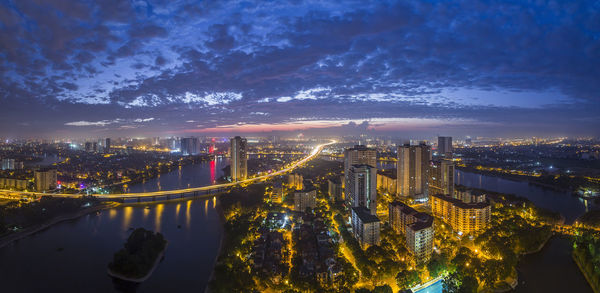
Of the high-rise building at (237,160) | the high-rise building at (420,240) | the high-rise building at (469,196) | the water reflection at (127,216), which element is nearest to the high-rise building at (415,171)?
the high-rise building at (469,196)

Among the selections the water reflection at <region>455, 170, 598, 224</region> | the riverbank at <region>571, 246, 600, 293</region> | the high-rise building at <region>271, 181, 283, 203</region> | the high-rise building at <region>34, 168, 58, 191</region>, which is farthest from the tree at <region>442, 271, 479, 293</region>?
the high-rise building at <region>34, 168, 58, 191</region>

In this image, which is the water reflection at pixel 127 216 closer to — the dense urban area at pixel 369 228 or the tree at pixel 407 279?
the dense urban area at pixel 369 228

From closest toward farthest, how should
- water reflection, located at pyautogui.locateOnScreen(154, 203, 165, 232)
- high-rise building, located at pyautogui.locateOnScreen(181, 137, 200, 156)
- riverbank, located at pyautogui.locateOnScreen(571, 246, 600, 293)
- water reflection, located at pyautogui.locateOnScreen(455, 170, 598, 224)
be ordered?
riverbank, located at pyautogui.locateOnScreen(571, 246, 600, 293) < water reflection, located at pyautogui.locateOnScreen(154, 203, 165, 232) < water reflection, located at pyautogui.locateOnScreen(455, 170, 598, 224) < high-rise building, located at pyautogui.locateOnScreen(181, 137, 200, 156)

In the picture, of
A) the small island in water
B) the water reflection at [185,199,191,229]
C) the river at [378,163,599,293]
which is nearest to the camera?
the river at [378,163,599,293]

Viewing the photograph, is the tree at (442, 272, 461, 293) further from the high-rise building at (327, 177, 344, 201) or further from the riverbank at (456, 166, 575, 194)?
the riverbank at (456, 166, 575, 194)

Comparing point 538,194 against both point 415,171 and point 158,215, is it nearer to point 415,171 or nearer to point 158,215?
point 415,171
